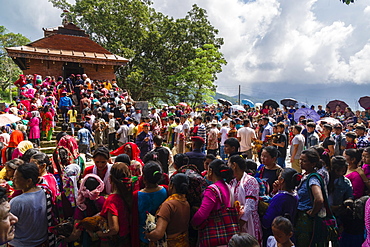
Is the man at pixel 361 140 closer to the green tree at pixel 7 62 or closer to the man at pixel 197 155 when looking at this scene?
the man at pixel 197 155

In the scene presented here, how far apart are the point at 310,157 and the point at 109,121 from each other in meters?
9.91

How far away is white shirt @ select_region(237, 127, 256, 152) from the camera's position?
7836mm

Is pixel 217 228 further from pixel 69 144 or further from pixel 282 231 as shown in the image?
pixel 69 144

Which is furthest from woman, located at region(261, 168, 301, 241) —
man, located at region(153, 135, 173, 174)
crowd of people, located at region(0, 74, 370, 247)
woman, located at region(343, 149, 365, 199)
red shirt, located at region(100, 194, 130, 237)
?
man, located at region(153, 135, 173, 174)

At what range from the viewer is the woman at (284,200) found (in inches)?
115

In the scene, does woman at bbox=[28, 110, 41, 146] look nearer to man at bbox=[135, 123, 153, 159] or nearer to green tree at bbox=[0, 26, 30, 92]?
man at bbox=[135, 123, 153, 159]

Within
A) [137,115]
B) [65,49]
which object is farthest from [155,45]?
[137,115]

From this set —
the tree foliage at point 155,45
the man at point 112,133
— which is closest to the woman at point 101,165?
the man at point 112,133

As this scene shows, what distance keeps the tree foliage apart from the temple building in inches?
219

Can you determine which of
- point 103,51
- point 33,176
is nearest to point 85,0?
point 103,51

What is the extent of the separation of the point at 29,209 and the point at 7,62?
1711 inches

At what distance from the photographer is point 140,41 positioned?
28.5 meters

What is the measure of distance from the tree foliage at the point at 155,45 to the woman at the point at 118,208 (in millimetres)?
24539

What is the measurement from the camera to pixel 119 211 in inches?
110
